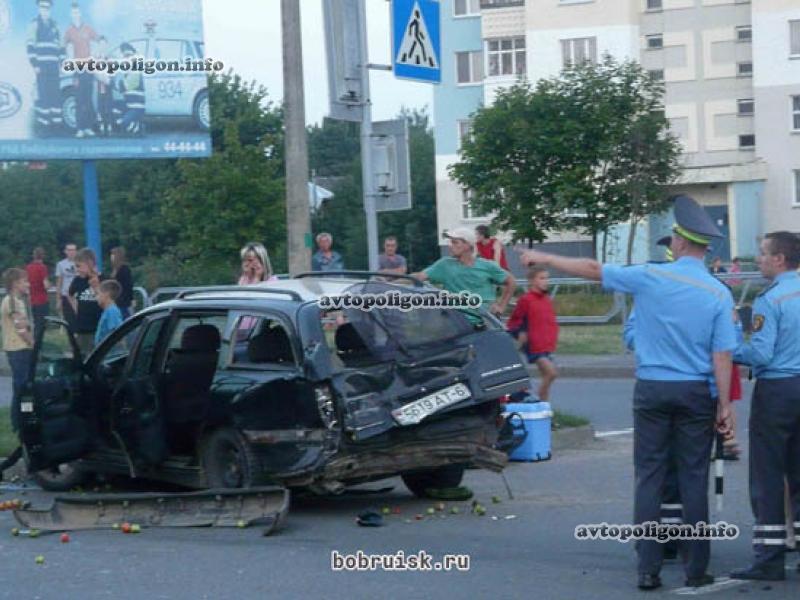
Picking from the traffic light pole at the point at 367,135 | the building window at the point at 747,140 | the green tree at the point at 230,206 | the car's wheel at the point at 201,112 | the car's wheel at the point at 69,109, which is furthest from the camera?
the building window at the point at 747,140

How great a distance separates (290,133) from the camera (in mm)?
15602

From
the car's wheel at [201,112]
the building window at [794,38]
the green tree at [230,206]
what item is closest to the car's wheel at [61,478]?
the car's wheel at [201,112]

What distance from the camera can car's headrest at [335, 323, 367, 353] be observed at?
9.79 m

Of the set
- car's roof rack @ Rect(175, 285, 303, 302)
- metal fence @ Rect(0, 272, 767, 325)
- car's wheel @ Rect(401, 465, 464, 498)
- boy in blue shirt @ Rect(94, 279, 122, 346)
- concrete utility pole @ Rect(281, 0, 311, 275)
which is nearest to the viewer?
car's roof rack @ Rect(175, 285, 303, 302)

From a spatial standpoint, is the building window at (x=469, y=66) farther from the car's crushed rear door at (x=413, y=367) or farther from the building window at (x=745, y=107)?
the car's crushed rear door at (x=413, y=367)

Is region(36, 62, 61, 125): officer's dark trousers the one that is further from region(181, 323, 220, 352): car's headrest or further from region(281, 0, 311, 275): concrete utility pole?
region(181, 323, 220, 352): car's headrest

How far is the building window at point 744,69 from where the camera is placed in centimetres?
5981

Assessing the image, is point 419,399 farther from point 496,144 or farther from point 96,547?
point 496,144

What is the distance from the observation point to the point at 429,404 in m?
9.66

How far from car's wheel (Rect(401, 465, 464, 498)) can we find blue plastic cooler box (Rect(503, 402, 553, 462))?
1003 mm

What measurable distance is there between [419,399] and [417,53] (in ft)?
14.7

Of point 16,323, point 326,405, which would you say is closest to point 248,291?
point 326,405

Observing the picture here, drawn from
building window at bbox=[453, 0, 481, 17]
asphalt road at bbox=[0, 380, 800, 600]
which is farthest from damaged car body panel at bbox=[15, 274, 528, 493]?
building window at bbox=[453, 0, 481, 17]

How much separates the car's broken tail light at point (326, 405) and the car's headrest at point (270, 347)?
40cm
